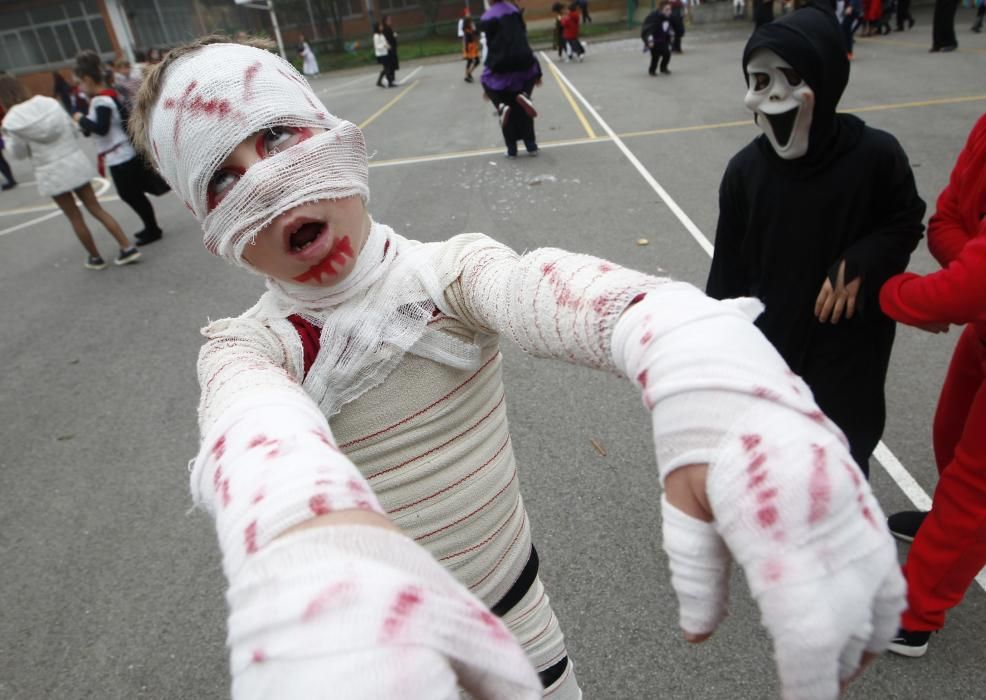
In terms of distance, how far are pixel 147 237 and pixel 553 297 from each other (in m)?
7.30

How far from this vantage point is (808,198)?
6.06 feet

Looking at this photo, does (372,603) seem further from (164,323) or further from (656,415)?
(164,323)

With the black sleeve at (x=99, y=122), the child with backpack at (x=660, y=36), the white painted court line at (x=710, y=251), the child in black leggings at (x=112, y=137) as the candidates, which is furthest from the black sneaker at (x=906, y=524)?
the child with backpack at (x=660, y=36)

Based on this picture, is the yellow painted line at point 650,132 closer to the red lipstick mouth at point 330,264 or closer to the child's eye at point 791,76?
the child's eye at point 791,76

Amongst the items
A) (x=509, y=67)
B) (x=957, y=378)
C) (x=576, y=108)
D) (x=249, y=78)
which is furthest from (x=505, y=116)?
(x=249, y=78)

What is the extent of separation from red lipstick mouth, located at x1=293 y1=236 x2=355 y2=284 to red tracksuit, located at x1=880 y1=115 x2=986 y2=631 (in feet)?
4.78

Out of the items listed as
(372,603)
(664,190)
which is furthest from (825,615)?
(664,190)

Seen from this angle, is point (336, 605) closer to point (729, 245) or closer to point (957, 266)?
point (957, 266)

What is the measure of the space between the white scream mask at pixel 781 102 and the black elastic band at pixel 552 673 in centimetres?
156

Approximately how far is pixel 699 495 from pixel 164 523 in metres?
2.97

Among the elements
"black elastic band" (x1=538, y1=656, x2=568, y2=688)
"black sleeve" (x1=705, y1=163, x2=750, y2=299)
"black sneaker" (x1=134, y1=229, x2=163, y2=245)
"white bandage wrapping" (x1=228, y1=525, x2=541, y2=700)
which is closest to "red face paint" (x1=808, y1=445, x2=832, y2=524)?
"white bandage wrapping" (x1=228, y1=525, x2=541, y2=700)

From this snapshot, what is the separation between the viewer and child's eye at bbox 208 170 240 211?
1012 mm

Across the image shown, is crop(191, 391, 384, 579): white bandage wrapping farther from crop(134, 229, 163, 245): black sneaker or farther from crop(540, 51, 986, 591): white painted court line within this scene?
crop(134, 229, 163, 245): black sneaker

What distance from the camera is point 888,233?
179 cm
